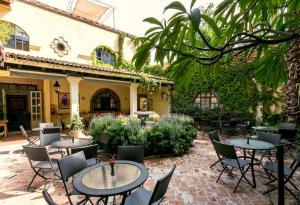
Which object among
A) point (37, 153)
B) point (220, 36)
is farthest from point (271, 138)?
point (37, 153)

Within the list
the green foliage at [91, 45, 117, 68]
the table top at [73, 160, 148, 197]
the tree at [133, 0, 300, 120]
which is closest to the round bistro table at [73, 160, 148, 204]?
the table top at [73, 160, 148, 197]

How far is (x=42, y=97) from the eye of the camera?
11742 mm

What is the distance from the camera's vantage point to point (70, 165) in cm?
298

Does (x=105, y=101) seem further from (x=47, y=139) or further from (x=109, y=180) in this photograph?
(x=109, y=180)

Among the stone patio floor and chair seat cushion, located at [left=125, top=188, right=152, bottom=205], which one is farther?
the stone patio floor

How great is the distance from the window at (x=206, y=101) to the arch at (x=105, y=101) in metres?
6.43

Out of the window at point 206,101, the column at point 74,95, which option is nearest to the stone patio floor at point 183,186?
the column at point 74,95

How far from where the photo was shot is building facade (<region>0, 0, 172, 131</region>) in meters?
Answer: 8.64

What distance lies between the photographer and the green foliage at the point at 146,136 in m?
5.86

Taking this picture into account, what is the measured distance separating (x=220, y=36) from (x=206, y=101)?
11898mm

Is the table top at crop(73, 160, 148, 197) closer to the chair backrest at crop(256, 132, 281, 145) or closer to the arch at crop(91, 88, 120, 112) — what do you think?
the chair backrest at crop(256, 132, 281, 145)

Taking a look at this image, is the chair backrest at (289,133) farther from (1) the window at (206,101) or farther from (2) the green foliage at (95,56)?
(2) the green foliage at (95,56)

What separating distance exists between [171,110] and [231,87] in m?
4.62

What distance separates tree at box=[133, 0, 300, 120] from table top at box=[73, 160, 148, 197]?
5.04 ft
